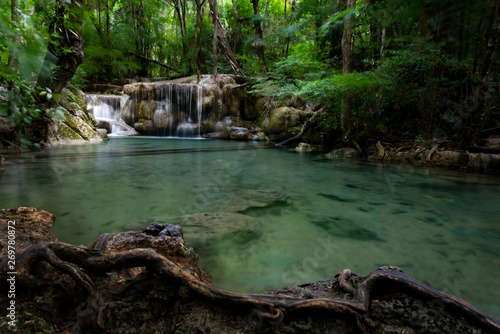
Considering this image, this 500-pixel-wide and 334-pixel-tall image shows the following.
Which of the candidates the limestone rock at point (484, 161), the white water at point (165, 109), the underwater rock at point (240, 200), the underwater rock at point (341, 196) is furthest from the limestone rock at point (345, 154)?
the white water at point (165, 109)

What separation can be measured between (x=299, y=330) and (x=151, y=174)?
540cm

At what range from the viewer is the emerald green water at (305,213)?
229 centimetres

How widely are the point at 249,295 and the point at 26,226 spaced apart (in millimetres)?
1979

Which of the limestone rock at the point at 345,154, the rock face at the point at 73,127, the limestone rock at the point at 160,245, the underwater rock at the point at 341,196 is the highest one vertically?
the rock face at the point at 73,127

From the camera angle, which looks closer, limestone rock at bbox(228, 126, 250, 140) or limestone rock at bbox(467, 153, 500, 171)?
limestone rock at bbox(467, 153, 500, 171)

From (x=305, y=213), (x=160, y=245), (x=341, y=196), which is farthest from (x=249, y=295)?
(x=341, y=196)

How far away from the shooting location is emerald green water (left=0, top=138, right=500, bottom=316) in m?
2.29

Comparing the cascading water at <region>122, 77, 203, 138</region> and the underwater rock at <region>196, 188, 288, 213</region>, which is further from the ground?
the cascading water at <region>122, 77, 203, 138</region>

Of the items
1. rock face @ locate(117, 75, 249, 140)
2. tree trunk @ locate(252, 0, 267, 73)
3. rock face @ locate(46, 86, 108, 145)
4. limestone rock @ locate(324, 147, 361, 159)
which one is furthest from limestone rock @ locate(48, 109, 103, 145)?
tree trunk @ locate(252, 0, 267, 73)

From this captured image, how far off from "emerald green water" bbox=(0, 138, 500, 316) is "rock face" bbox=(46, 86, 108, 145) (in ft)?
11.6

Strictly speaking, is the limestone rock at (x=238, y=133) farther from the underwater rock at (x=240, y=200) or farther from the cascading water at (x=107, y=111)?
the underwater rock at (x=240, y=200)

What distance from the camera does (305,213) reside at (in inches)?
144

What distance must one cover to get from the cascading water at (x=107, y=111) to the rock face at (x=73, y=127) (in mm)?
2409

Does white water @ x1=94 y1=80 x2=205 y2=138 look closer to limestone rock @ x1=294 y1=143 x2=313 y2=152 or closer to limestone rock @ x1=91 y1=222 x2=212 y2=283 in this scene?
limestone rock @ x1=294 y1=143 x2=313 y2=152
